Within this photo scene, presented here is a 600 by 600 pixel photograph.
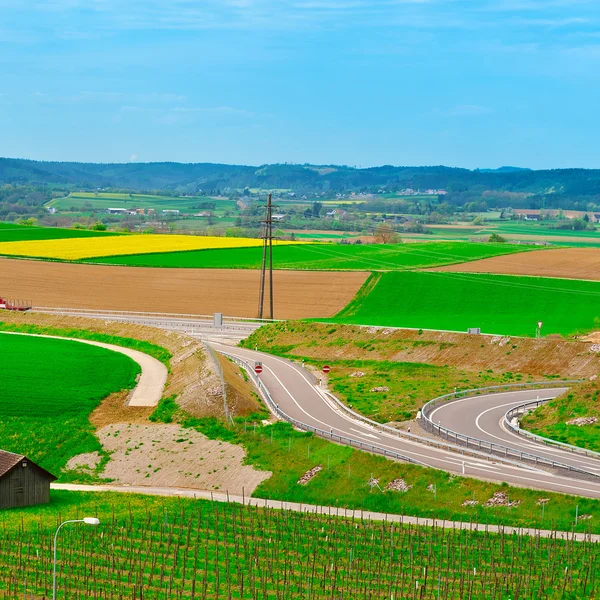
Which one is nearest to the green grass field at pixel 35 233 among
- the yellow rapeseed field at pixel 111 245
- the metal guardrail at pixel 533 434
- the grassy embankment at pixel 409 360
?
the yellow rapeseed field at pixel 111 245

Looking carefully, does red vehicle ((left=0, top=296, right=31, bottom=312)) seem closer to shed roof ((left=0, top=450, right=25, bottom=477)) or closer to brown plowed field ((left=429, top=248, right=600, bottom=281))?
brown plowed field ((left=429, top=248, right=600, bottom=281))

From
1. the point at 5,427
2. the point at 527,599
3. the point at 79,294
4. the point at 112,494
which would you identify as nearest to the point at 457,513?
the point at 527,599

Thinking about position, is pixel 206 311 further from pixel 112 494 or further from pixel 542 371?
pixel 112 494

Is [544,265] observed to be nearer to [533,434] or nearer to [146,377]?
[146,377]

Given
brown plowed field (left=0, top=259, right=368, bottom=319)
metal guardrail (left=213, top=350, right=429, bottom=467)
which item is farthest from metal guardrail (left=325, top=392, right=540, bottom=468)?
brown plowed field (left=0, top=259, right=368, bottom=319)

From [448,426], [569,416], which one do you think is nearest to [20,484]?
[448,426]

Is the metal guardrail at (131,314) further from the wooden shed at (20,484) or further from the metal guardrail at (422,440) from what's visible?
the wooden shed at (20,484)

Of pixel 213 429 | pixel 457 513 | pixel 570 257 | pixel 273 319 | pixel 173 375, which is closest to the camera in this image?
pixel 457 513
